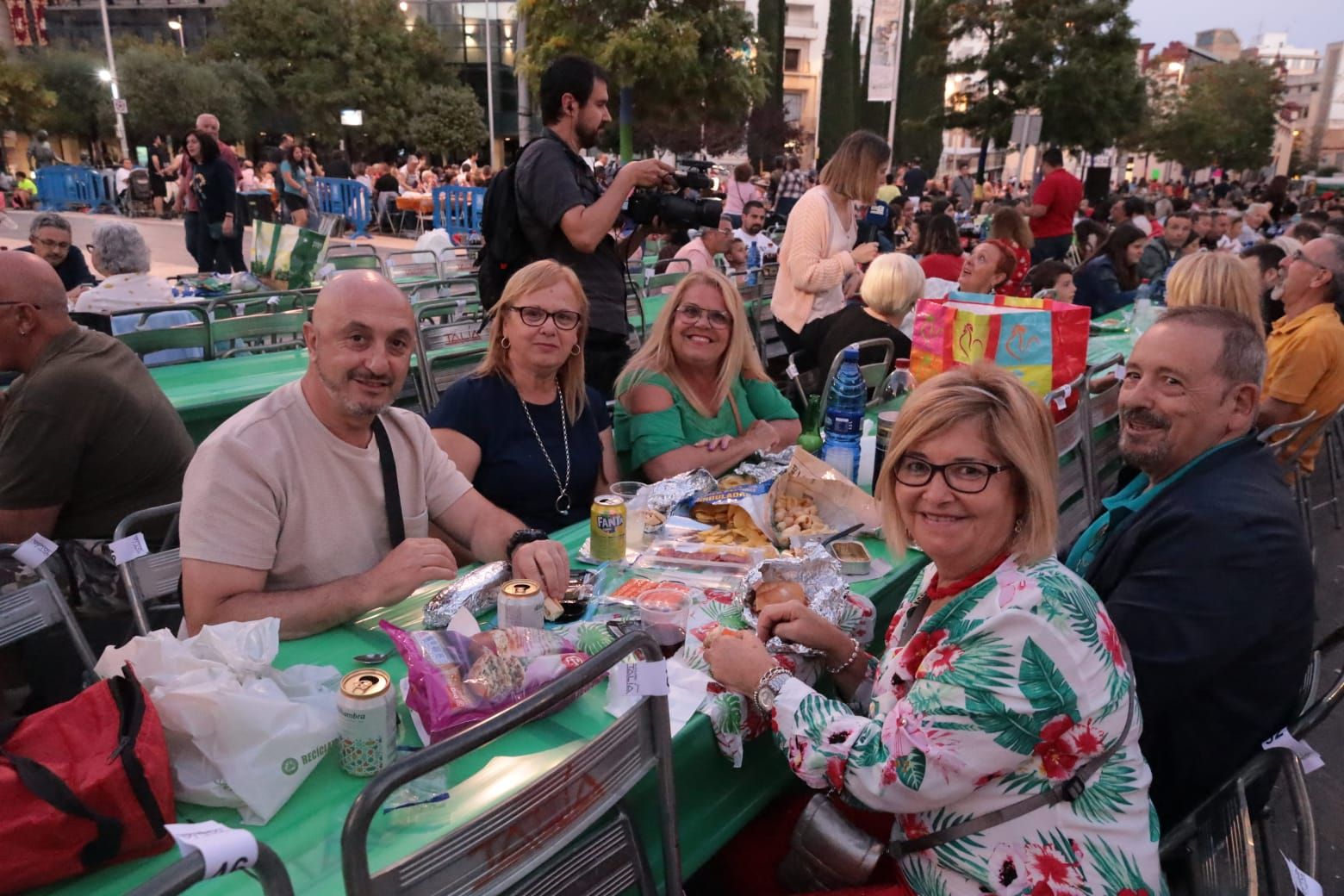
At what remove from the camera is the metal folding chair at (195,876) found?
748 millimetres

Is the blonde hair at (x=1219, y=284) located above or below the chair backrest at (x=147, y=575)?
above

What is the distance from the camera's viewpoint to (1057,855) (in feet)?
4.66

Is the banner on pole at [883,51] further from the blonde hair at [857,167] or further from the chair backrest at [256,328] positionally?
the chair backrest at [256,328]

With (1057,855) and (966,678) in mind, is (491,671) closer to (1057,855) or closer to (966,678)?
(966,678)

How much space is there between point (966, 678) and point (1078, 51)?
2376 centimetres

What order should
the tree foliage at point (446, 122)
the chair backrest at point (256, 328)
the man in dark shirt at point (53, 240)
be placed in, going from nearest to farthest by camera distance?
the chair backrest at point (256, 328) → the man in dark shirt at point (53, 240) → the tree foliage at point (446, 122)

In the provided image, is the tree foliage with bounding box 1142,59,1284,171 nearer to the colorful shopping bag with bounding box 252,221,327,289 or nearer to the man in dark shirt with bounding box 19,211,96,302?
the colorful shopping bag with bounding box 252,221,327,289

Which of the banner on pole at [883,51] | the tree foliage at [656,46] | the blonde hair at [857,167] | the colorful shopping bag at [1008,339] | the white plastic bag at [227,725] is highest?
the banner on pole at [883,51]

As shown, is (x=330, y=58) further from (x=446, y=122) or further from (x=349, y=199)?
(x=349, y=199)

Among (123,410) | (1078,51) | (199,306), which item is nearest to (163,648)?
(123,410)

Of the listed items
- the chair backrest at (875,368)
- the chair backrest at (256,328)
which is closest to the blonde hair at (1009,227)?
the chair backrest at (875,368)

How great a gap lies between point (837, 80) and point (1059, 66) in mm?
22605

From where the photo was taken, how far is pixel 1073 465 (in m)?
3.60

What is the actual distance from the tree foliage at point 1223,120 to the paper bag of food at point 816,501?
141 feet
